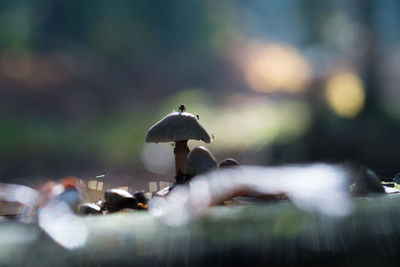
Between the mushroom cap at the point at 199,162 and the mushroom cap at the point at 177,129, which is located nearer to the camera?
the mushroom cap at the point at 199,162

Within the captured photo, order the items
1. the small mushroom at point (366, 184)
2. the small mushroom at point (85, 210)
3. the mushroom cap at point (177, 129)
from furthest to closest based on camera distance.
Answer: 1. the mushroom cap at point (177, 129)
2. the small mushroom at point (366, 184)
3. the small mushroom at point (85, 210)

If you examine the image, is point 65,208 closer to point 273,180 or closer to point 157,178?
point 273,180

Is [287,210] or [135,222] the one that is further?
[287,210]

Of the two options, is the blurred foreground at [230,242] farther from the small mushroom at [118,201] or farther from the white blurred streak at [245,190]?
the small mushroom at [118,201]

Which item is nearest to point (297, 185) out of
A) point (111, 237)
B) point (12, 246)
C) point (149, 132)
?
point (111, 237)

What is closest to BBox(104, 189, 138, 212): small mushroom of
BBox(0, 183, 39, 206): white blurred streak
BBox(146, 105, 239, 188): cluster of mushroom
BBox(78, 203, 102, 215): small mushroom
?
BBox(78, 203, 102, 215): small mushroom

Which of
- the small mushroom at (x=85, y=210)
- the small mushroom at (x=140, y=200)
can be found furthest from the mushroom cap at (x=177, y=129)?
the small mushroom at (x=85, y=210)
